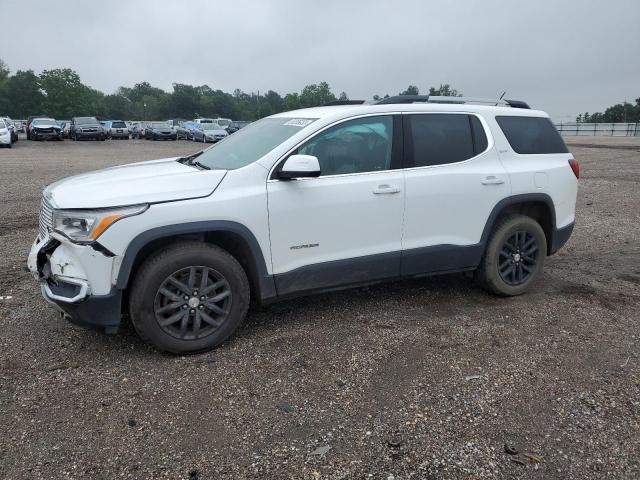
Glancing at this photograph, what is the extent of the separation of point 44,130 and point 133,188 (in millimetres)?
32364

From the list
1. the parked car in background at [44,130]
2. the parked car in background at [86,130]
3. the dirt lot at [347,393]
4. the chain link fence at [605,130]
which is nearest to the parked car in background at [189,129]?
the parked car in background at [86,130]

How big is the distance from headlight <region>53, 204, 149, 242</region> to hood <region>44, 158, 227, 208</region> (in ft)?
0.13

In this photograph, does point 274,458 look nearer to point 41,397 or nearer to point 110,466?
point 110,466

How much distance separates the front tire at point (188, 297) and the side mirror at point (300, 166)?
74 cm

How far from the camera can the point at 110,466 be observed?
2.62m

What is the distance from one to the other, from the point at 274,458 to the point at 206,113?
115163 millimetres

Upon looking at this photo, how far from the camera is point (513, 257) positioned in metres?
4.93

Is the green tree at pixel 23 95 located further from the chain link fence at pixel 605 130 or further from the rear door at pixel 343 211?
the rear door at pixel 343 211

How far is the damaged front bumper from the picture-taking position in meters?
3.37

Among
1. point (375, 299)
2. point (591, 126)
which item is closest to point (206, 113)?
point (591, 126)

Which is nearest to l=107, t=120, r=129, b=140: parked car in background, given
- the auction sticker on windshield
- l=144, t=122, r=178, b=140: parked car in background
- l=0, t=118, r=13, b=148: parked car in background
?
l=144, t=122, r=178, b=140: parked car in background

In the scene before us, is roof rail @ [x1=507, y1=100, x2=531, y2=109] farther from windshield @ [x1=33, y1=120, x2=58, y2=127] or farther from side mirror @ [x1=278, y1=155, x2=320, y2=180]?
windshield @ [x1=33, y1=120, x2=58, y2=127]

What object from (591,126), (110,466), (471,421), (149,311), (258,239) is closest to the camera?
(110,466)

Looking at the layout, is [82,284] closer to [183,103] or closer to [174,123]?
[174,123]
